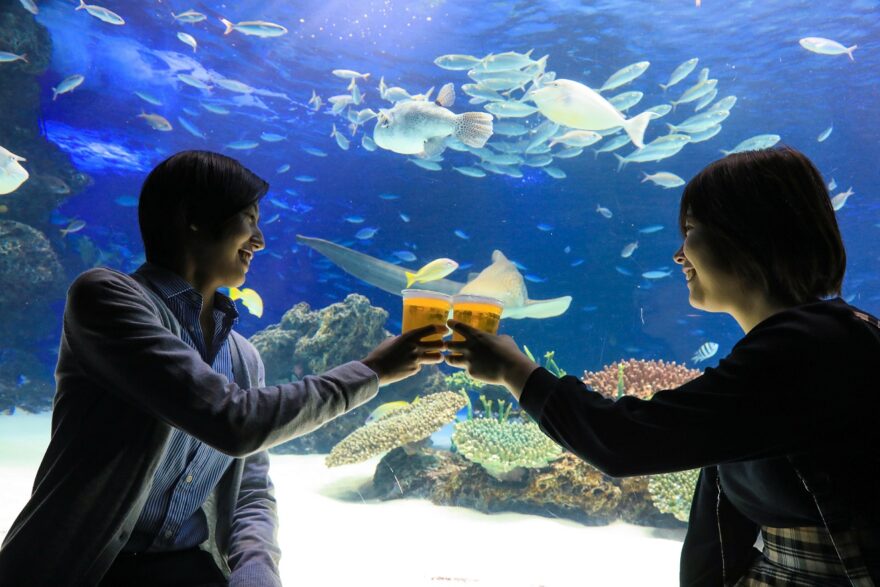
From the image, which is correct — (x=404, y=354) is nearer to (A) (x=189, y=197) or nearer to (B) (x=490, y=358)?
(B) (x=490, y=358)

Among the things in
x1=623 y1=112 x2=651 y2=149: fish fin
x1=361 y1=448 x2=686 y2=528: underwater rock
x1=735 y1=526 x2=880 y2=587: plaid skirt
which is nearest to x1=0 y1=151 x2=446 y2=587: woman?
x1=735 y1=526 x2=880 y2=587: plaid skirt

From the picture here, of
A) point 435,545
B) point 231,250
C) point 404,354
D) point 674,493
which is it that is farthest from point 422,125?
point 404,354

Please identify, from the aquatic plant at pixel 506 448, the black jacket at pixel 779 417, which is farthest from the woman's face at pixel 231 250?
the aquatic plant at pixel 506 448

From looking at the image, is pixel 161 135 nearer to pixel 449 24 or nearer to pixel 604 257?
pixel 449 24

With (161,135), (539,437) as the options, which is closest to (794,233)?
(539,437)

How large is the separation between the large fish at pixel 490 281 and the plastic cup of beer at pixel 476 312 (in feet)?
20.0

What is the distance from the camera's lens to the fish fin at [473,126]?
7332mm

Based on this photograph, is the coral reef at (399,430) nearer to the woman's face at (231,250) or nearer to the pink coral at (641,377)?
the pink coral at (641,377)

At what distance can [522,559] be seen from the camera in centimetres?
389

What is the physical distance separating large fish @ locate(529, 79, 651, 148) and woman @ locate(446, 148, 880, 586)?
560 cm

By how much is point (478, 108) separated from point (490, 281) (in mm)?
10878

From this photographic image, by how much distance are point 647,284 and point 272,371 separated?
43.8 feet

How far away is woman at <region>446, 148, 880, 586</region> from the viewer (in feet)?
3.35

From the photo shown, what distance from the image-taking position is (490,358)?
1384 mm
